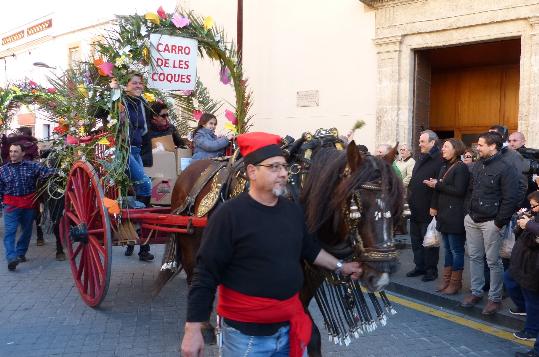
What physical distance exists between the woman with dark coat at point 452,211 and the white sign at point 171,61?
10.7ft

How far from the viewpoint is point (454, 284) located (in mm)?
6375

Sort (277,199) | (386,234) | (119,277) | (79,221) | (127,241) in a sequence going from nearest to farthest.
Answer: (277,199)
(386,234)
(127,241)
(79,221)
(119,277)

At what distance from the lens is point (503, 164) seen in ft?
18.2

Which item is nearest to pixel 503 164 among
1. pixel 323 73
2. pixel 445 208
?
pixel 445 208

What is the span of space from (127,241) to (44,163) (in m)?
3.47

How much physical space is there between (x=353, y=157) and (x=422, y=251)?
15.4 feet

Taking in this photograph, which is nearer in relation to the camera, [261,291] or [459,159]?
[261,291]

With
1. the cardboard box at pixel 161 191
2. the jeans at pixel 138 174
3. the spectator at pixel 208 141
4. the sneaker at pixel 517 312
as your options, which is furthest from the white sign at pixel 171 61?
the sneaker at pixel 517 312

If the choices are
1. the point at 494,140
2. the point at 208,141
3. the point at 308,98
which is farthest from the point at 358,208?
the point at 308,98

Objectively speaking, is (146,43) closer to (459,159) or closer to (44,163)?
(44,163)

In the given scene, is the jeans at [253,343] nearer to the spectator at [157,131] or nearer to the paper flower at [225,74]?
the spectator at [157,131]

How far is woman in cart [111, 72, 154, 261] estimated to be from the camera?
5.36m

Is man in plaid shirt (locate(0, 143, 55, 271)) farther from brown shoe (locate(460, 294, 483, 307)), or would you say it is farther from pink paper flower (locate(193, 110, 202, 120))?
brown shoe (locate(460, 294, 483, 307))

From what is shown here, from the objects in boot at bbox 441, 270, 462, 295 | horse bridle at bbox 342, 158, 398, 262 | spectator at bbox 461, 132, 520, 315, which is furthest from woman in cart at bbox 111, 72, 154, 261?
boot at bbox 441, 270, 462, 295
